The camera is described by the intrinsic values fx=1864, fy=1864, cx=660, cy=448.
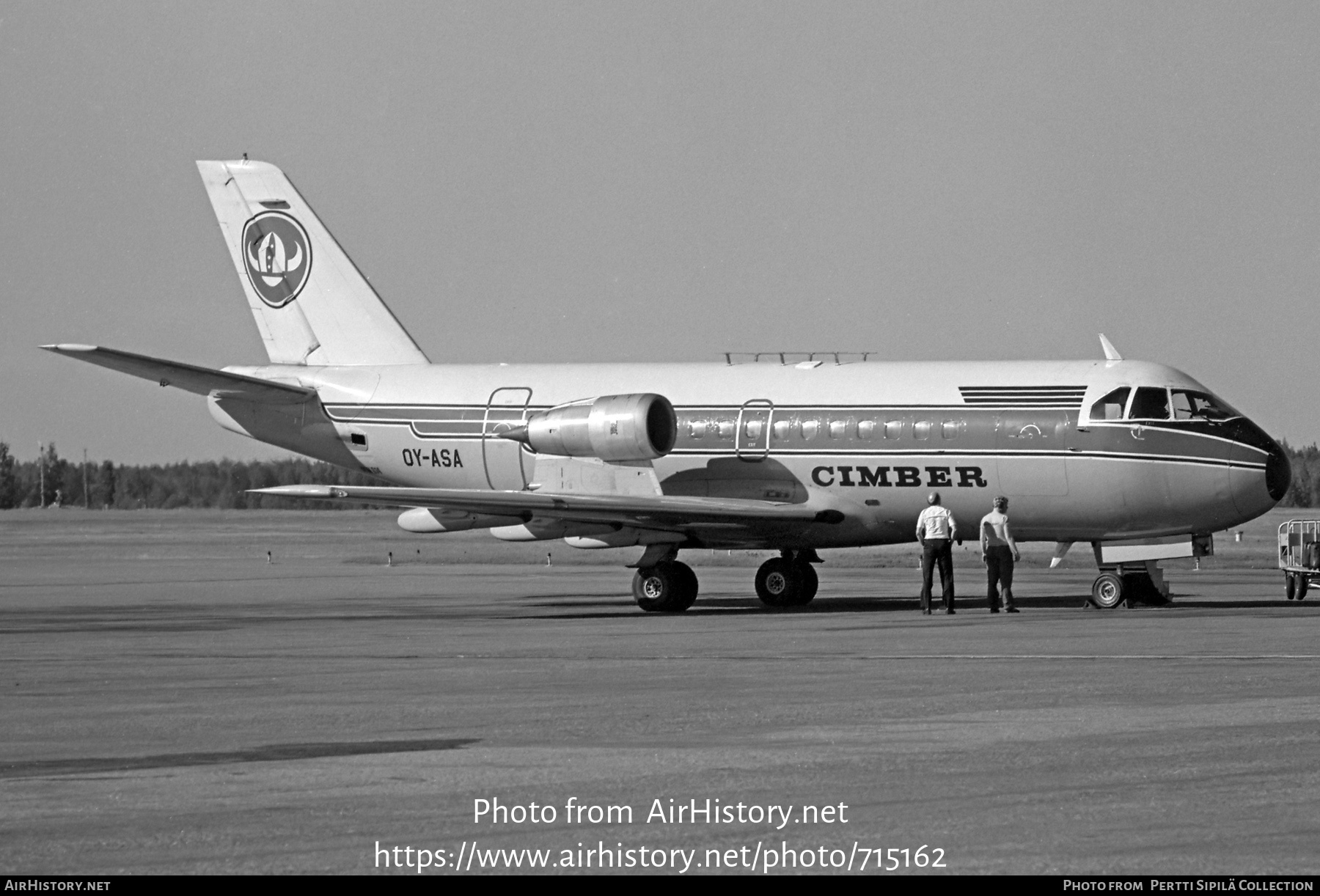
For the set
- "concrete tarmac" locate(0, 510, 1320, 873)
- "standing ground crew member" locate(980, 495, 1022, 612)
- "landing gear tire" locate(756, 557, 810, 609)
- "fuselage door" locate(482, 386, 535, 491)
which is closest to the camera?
"concrete tarmac" locate(0, 510, 1320, 873)

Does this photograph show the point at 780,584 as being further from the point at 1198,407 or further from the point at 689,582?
the point at 1198,407

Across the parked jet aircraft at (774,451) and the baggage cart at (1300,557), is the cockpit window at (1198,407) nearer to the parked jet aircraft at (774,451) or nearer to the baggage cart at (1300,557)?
the parked jet aircraft at (774,451)

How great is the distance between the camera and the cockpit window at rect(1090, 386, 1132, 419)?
91.5ft

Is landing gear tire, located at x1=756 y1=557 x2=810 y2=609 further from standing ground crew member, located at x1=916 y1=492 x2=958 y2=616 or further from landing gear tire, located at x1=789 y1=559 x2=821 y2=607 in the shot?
standing ground crew member, located at x1=916 y1=492 x2=958 y2=616

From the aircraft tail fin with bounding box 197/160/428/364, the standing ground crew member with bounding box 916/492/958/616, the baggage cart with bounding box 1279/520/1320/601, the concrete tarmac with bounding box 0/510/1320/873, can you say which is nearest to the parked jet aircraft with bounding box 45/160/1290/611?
the aircraft tail fin with bounding box 197/160/428/364

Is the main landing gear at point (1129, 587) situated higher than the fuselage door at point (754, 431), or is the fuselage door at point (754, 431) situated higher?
the fuselage door at point (754, 431)

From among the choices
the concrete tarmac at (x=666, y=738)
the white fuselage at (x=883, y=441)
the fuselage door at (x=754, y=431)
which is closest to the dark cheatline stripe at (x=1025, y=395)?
the white fuselage at (x=883, y=441)

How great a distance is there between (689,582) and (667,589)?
1.28 ft

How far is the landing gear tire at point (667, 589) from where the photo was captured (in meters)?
28.8

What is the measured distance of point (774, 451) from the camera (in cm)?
3005

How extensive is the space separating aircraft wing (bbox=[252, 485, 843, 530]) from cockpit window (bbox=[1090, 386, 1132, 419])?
442 centimetres

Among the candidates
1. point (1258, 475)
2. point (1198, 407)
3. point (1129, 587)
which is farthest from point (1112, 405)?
point (1129, 587)

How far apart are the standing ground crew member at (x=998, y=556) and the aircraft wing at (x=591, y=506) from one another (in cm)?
334

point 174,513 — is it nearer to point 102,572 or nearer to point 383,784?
point 102,572
